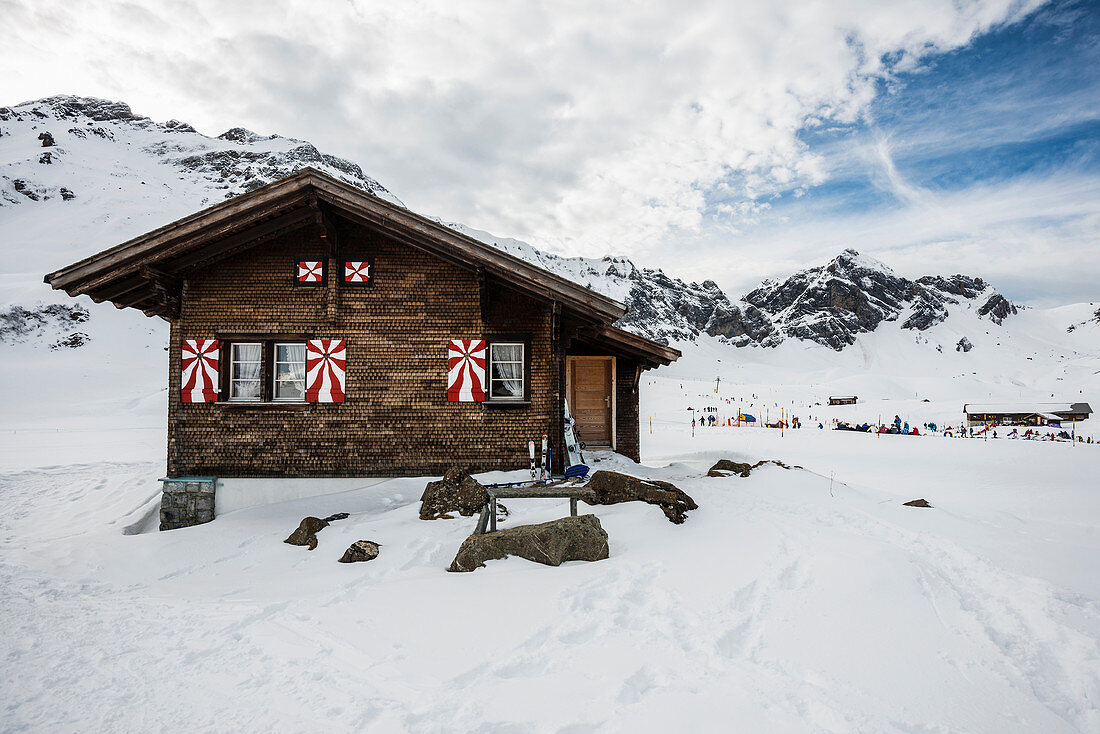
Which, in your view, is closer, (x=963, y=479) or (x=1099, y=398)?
(x=963, y=479)

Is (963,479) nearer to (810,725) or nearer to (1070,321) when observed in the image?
(810,725)

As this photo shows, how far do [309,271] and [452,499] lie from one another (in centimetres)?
582

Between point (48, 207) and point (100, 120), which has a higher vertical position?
point (100, 120)

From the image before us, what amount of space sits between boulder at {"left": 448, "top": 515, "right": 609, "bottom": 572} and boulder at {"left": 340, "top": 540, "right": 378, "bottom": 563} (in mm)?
1181

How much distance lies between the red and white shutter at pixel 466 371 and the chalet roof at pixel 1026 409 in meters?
46.4

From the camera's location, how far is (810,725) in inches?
132

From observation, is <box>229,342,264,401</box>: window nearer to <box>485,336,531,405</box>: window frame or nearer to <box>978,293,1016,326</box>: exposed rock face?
<box>485,336,531,405</box>: window frame

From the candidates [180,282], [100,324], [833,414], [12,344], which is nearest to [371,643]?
[180,282]

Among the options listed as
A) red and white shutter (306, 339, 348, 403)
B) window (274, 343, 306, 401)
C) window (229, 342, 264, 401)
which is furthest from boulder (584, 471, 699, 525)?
window (229, 342, 264, 401)

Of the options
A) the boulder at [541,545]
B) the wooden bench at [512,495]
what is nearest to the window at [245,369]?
the wooden bench at [512,495]

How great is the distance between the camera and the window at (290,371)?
11047 millimetres

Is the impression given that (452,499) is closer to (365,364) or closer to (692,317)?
(365,364)

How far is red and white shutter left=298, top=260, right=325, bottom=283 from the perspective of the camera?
35.8ft

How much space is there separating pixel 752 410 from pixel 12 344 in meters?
78.1
